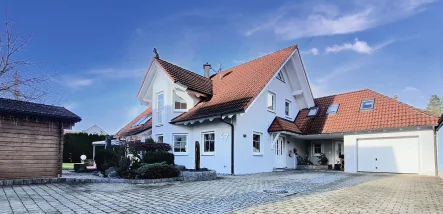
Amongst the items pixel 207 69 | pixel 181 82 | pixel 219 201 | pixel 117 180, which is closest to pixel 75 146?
pixel 207 69

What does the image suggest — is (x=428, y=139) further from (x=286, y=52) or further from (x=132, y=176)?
(x=132, y=176)

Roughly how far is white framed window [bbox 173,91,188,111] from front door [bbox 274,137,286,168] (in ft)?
19.7

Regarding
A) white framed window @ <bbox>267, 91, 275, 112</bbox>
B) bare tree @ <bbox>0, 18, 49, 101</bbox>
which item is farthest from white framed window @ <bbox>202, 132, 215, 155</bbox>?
bare tree @ <bbox>0, 18, 49, 101</bbox>

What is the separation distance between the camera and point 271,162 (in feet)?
57.3

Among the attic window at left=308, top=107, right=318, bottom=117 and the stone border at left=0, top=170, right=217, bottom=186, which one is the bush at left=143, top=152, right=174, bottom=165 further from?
the attic window at left=308, top=107, right=318, bottom=117

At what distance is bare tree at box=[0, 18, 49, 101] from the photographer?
1233cm

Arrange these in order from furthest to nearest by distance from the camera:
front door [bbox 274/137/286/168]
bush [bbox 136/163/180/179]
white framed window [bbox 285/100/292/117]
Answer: white framed window [bbox 285/100/292/117], front door [bbox 274/137/286/168], bush [bbox 136/163/180/179]

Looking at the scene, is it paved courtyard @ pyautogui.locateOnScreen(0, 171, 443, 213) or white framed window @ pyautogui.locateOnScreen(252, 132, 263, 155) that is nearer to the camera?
paved courtyard @ pyautogui.locateOnScreen(0, 171, 443, 213)

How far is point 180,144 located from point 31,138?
8664 mm

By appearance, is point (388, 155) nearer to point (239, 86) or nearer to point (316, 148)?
point (316, 148)

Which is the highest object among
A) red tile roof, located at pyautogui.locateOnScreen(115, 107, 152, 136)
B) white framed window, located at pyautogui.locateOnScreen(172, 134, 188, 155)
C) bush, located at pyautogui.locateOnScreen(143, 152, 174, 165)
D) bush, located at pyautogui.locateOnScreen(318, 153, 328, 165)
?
red tile roof, located at pyautogui.locateOnScreen(115, 107, 152, 136)

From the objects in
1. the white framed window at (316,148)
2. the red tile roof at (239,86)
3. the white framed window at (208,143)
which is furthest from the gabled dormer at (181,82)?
the white framed window at (316,148)

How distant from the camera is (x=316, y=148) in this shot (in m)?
21.8

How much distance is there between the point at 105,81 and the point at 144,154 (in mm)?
5731
